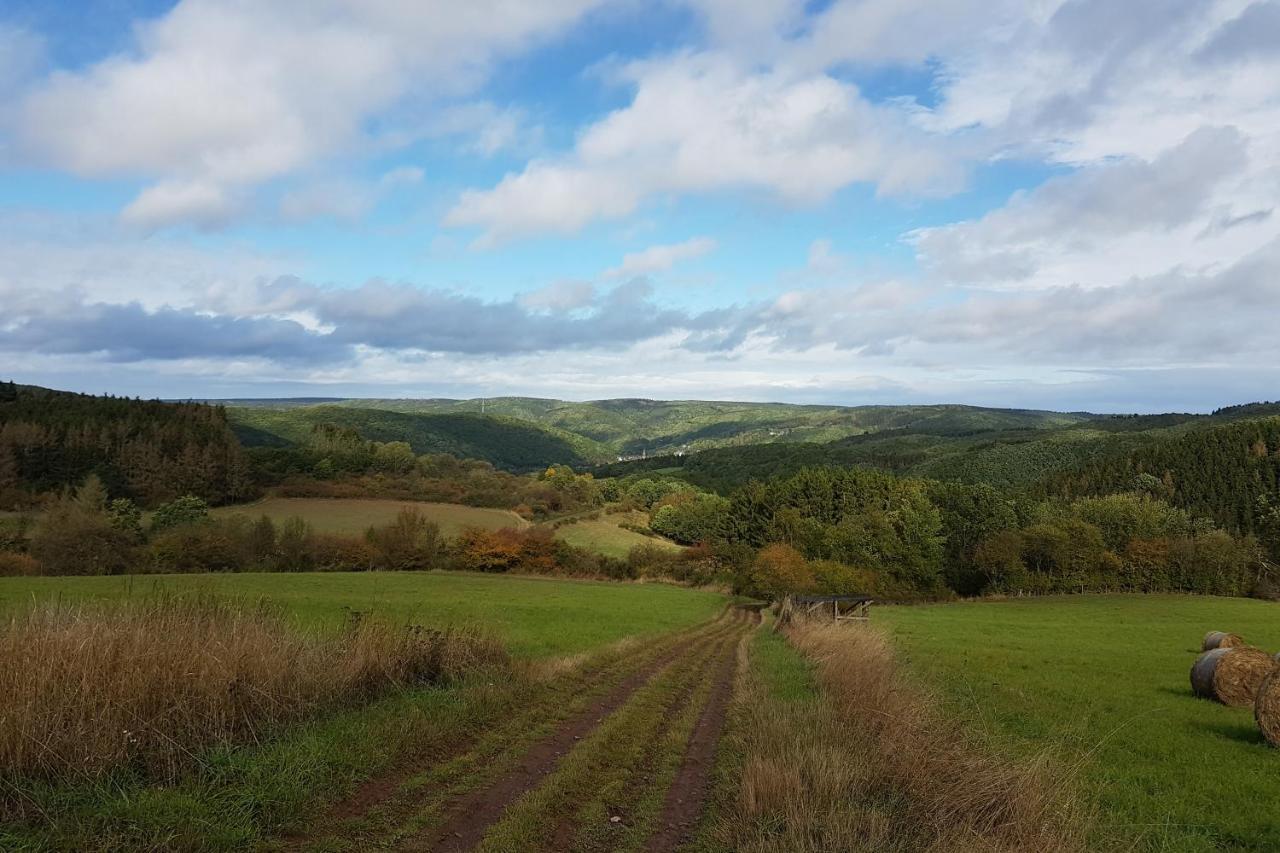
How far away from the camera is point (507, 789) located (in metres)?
9.19

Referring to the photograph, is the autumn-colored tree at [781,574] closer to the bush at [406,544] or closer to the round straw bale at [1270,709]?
the bush at [406,544]

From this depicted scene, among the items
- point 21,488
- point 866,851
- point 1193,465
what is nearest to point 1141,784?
point 866,851

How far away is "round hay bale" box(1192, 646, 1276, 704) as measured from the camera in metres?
19.4

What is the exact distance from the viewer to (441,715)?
464 inches

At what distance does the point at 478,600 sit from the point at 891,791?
46915 millimetres

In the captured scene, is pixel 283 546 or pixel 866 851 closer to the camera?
pixel 866 851

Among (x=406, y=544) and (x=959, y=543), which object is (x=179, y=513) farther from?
(x=959, y=543)

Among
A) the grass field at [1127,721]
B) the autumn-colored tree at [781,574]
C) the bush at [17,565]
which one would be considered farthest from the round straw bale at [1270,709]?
the bush at [17,565]

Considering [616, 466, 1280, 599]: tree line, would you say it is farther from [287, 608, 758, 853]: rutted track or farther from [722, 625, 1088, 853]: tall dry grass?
[722, 625, 1088, 853]: tall dry grass

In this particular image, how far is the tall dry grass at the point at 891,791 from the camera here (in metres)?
7.23

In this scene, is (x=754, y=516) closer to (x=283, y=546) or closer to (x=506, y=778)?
(x=283, y=546)

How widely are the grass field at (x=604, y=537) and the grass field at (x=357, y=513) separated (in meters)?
8.16

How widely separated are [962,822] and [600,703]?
30.6 ft

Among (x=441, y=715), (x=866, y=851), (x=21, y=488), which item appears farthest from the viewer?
(x=21, y=488)
